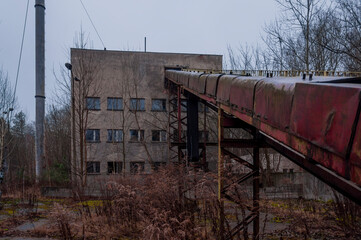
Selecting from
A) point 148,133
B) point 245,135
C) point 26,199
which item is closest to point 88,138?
point 148,133

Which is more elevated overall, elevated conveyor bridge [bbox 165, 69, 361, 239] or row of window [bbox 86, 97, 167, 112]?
row of window [bbox 86, 97, 167, 112]

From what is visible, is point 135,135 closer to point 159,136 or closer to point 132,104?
point 159,136

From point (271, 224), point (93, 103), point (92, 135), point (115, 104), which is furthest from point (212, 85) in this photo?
point (92, 135)

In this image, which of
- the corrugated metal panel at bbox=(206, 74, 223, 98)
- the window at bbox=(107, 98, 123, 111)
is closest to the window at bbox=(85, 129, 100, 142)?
the window at bbox=(107, 98, 123, 111)

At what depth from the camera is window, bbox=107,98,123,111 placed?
67.2 feet

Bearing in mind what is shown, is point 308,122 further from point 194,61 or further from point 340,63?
point 194,61

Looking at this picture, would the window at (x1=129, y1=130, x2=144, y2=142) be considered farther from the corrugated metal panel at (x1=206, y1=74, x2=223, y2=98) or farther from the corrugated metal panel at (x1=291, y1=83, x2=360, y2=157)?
the corrugated metal panel at (x1=291, y1=83, x2=360, y2=157)

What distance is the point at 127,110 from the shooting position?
20703 mm

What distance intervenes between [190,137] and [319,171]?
8898mm

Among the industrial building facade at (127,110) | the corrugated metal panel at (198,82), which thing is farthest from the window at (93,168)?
the corrugated metal panel at (198,82)

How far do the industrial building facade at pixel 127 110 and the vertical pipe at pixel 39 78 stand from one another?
23.4ft

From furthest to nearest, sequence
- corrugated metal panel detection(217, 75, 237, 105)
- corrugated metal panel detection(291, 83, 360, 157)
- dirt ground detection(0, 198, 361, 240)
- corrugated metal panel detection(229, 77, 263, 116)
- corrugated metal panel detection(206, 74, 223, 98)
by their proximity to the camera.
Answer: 1. dirt ground detection(0, 198, 361, 240)
2. corrugated metal panel detection(206, 74, 223, 98)
3. corrugated metal panel detection(217, 75, 237, 105)
4. corrugated metal panel detection(229, 77, 263, 116)
5. corrugated metal panel detection(291, 83, 360, 157)

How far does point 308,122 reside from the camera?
2.55m

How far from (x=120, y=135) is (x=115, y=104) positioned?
241 centimetres
